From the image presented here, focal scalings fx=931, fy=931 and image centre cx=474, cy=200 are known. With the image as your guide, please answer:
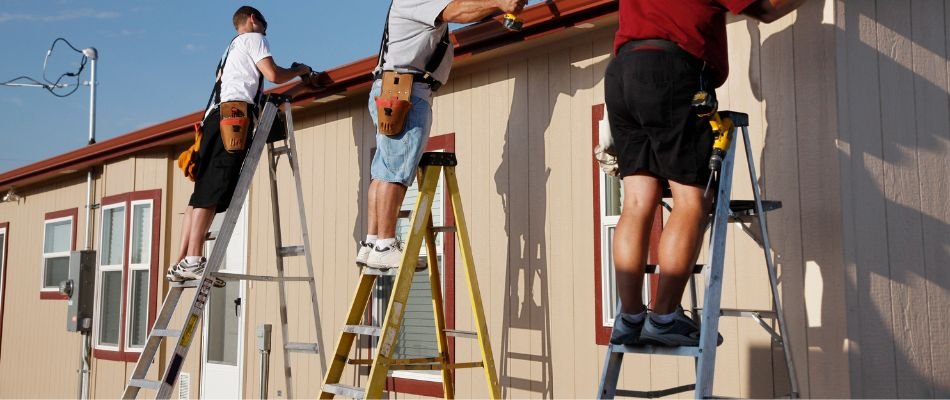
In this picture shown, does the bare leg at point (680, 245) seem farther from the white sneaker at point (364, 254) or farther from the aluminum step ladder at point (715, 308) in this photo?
the white sneaker at point (364, 254)

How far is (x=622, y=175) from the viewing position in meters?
3.41

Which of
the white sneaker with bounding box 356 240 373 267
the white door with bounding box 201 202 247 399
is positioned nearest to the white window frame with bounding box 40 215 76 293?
the white door with bounding box 201 202 247 399

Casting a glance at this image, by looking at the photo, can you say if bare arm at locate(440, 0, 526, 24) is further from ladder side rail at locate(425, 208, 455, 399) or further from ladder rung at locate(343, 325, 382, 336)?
ladder rung at locate(343, 325, 382, 336)

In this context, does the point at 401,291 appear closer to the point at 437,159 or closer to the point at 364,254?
the point at 364,254

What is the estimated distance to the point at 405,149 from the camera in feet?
15.0

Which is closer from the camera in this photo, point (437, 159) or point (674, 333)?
point (674, 333)

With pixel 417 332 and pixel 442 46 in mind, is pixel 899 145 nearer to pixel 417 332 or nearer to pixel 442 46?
pixel 442 46

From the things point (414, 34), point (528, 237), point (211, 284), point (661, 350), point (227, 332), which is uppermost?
point (414, 34)

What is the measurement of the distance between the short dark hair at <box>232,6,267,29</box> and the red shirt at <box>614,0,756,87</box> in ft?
10.0

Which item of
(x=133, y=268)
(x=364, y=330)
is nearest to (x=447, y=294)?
(x=364, y=330)

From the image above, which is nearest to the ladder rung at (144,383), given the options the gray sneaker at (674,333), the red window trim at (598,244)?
the red window trim at (598,244)

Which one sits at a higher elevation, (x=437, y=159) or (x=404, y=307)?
(x=437, y=159)

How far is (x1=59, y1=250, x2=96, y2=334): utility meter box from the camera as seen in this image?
880cm

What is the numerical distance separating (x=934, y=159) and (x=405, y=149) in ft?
7.85
